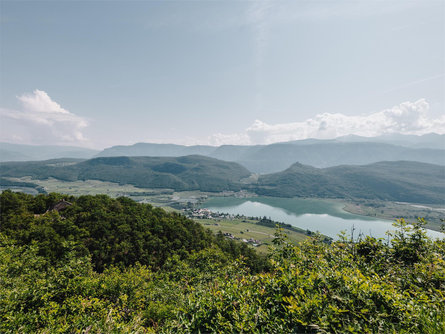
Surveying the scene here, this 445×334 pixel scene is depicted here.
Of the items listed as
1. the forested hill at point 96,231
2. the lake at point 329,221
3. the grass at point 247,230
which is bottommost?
the lake at point 329,221

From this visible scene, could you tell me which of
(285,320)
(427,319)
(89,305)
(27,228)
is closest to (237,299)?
(285,320)

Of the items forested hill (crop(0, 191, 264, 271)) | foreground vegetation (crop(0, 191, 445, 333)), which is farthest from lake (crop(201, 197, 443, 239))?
foreground vegetation (crop(0, 191, 445, 333))

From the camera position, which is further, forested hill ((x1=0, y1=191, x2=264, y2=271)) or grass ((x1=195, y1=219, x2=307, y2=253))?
grass ((x1=195, y1=219, x2=307, y2=253))

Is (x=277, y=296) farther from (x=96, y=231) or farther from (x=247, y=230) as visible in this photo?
(x=247, y=230)

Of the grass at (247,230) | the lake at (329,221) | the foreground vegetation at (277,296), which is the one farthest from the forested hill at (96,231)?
the lake at (329,221)

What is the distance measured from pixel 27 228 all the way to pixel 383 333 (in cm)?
4222

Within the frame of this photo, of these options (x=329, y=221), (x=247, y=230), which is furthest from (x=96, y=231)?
(x=329, y=221)

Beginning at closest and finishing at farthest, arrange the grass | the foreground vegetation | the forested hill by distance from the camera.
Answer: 1. the foreground vegetation
2. the forested hill
3. the grass

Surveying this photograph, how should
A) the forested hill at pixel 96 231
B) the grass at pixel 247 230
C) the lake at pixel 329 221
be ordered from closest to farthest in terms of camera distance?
the forested hill at pixel 96 231 → the grass at pixel 247 230 → the lake at pixel 329 221

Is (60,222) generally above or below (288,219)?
above

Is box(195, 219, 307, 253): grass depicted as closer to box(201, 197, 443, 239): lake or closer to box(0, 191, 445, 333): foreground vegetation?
box(201, 197, 443, 239): lake

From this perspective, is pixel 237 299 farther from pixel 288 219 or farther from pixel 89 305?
pixel 288 219

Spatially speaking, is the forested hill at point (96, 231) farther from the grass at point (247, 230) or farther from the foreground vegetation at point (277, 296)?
the grass at point (247, 230)

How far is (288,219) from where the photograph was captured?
528 ft
